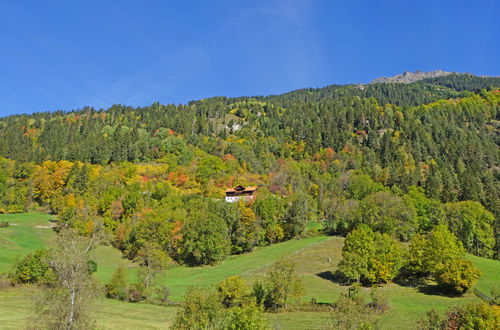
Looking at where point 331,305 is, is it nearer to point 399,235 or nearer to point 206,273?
point 206,273

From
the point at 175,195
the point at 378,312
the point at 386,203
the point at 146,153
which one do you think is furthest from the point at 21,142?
the point at 378,312

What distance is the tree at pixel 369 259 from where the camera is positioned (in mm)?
57688

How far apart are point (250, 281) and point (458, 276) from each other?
109ft

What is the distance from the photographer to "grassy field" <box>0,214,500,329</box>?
38.8 m

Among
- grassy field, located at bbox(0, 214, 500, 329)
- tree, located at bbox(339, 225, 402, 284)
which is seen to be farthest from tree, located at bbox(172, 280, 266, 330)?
tree, located at bbox(339, 225, 402, 284)

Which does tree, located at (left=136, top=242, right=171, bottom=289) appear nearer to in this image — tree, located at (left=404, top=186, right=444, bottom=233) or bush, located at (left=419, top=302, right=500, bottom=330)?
bush, located at (left=419, top=302, right=500, bottom=330)

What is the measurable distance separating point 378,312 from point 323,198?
297 ft

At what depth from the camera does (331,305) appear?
46156 millimetres

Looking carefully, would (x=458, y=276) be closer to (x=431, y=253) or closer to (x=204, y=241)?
(x=431, y=253)

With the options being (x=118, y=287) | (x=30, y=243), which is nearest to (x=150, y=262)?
(x=118, y=287)

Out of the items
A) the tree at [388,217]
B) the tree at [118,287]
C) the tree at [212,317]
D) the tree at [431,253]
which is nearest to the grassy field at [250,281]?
the tree at [118,287]

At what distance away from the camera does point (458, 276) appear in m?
51.2

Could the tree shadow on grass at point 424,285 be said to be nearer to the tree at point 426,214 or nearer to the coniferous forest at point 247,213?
the coniferous forest at point 247,213

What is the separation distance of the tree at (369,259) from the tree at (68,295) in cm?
4393
